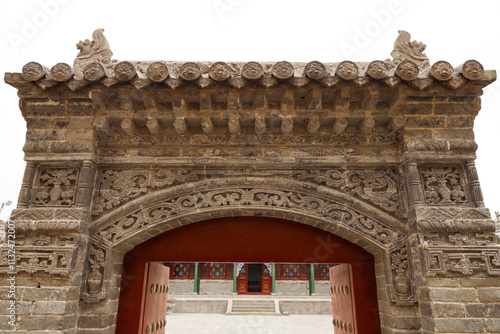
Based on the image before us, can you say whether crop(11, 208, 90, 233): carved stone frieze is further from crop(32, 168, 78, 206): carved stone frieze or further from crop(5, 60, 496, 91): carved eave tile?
crop(5, 60, 496, 91): carved eave tile

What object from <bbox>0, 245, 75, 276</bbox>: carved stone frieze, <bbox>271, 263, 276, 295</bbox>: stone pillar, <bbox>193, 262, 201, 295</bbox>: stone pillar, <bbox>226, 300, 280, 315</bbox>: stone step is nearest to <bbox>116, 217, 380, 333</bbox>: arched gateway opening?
<bbox>0, 245, 75, 276</bbox>: carved stone frieze

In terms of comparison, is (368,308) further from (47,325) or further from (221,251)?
(47,325)

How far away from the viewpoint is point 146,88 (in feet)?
11.1

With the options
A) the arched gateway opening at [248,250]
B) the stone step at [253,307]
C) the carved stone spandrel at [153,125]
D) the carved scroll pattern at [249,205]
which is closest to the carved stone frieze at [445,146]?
the carved scroll pattern at [249,205]

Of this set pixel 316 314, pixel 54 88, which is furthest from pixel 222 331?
pixel 54 88

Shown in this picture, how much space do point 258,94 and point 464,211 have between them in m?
2.53

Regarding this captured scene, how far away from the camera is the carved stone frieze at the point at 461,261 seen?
124 inches

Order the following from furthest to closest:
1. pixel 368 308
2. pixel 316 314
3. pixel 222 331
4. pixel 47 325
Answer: pixel 316 314 → pixel 222 331 → pixel 368 308 → pixel 47 325

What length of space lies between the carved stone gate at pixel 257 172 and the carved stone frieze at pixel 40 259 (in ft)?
0.05

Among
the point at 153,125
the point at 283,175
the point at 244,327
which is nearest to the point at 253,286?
the point at 244,327

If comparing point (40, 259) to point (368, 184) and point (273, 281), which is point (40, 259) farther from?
point (273, 281)

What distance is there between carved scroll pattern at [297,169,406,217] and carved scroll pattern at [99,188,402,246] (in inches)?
8.5

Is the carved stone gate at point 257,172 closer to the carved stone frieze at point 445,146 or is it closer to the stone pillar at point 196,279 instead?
the carved stone frieze at point 445,146

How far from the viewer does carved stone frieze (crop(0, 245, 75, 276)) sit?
3217 millimetres
